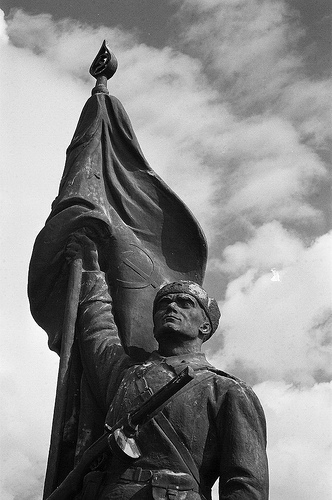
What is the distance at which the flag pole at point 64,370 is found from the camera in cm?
730

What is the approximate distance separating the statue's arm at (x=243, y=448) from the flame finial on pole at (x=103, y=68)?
385 centimetres

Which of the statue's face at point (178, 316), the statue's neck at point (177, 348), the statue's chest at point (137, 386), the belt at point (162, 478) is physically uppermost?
the statue's face at point (178, 316)

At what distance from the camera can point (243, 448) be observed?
21.8 ft

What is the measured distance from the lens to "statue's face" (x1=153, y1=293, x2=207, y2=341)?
7.34 meters

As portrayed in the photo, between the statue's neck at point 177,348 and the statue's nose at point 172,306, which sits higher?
the statue's nose at point 172,306

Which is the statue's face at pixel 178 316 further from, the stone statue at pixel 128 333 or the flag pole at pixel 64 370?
the flag pole at pixel 64 370

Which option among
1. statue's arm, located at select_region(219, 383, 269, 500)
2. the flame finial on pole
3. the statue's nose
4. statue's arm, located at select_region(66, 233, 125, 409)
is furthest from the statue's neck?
the flame finial on pole

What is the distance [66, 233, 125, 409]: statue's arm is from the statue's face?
1.55 feet

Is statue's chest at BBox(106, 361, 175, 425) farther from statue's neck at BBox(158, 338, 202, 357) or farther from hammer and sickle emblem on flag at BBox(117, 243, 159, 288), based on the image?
hammer and sickle emblem on flag at BBox(117, 243, 159, 288)

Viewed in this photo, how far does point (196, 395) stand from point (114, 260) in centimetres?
183

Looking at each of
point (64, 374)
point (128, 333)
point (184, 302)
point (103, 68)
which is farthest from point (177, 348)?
point (103, 68)

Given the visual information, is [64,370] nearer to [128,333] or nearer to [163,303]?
[128,333]

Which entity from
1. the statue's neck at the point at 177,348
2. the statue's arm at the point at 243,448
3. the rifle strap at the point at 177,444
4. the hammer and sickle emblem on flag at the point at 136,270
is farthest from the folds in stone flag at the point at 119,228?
the statue's arm at the point at 243,448

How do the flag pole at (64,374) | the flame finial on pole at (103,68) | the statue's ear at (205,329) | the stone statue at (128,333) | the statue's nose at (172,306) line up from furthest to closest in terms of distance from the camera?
the flame finial on pole at (103,68), the statue's ear at (205,329), the statue's nose at (172,306), the flag pole at (64,374), the stone statue at (128,333)
